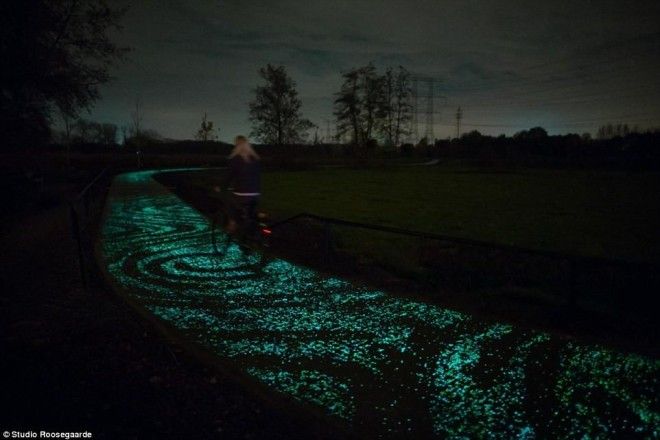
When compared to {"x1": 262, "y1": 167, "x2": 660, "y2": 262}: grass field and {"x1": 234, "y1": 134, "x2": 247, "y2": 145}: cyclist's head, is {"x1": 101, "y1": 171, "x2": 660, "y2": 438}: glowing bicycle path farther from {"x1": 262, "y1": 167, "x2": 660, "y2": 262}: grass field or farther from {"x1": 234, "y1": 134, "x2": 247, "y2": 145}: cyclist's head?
{"x1": 262, "y1": 167, "x2": 660, "y2": 262}: grass field

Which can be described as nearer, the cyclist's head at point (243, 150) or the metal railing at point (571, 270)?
the metal railing at point (571, 270)

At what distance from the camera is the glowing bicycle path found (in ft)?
11.0

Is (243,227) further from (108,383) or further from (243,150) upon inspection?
(108,383)

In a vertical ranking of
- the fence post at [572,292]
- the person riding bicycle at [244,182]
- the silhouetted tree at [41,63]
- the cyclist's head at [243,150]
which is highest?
the silhouetted tree at [41,63]

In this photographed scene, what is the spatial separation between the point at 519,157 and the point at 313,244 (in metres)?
61.6

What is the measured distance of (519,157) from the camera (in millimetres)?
64375

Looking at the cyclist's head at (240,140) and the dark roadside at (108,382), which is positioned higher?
the cyclist's head at (240,140)

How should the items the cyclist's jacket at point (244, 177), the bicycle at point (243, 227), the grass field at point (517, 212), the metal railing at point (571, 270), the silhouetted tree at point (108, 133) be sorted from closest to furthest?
the metal railing at point (571, 270) < the cyclist's jacket at point (244, 177) < the bicycle at point (243, 227) < the grass field at point (517, 212) < the silhouetted tree at point (108, 133)

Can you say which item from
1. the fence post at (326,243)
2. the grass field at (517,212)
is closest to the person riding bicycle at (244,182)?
the fence post at (326,243)

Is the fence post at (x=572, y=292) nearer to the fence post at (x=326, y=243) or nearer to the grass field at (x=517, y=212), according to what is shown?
the fence post at (x=326, y=243)

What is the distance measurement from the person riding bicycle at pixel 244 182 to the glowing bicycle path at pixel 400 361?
88.4 inches

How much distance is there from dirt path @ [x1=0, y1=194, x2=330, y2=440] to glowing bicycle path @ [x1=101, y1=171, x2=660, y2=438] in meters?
0.37

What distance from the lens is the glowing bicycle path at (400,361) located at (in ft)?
11.0

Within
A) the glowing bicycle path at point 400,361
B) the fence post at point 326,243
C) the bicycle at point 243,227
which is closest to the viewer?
the glowing bicycle path at point 400,361
